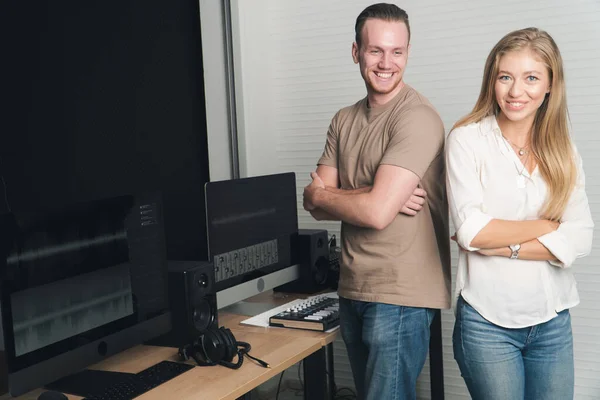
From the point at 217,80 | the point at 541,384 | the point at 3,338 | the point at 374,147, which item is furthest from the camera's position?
the point at 217,80

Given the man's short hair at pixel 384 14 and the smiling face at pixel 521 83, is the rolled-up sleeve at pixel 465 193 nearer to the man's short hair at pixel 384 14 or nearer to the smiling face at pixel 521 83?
the smiling face at pixel 521 83

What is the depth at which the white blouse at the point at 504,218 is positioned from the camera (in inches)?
76.0

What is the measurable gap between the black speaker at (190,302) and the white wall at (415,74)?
135 cm

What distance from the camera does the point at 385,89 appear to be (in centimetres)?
220

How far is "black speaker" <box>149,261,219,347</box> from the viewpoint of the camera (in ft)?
7.46

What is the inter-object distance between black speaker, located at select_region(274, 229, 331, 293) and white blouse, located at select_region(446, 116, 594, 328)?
101 centimetres

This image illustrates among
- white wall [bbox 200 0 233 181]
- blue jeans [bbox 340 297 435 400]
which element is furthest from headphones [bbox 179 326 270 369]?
white wall [bbox 200 0 233 181]

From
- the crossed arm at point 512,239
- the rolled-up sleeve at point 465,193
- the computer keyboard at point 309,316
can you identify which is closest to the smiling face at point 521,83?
the rolled-up sleeve at point 465,193

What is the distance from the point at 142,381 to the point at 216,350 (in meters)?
0.24

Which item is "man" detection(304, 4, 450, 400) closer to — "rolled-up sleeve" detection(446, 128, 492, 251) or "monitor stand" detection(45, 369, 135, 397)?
"rolled-up sleeve" detection(446, 128, 492, 251)

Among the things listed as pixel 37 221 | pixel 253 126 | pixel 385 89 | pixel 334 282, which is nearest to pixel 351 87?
pixel 253 126

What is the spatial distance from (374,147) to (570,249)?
66cm

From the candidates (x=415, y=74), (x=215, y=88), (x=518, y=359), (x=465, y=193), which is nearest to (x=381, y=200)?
(x=465, y=193)

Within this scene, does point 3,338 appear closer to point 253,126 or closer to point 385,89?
point 385,89
